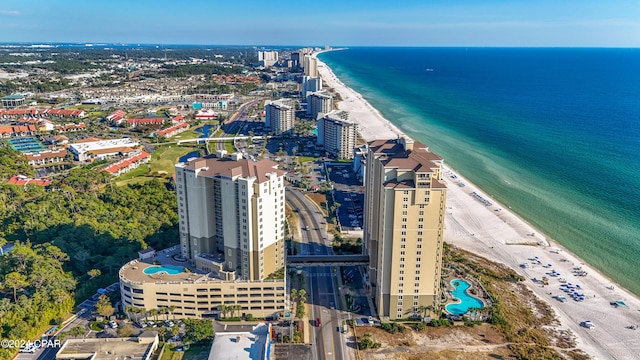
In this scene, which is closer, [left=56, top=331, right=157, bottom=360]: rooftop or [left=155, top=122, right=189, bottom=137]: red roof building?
[left=56, top=331, right=157, bottom=360]: rooftop

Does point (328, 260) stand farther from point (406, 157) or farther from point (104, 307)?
point (104, 307)

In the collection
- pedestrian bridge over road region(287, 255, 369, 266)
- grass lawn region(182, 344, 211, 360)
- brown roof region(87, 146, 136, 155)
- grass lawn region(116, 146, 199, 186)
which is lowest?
grass lawn region(182, 344, 211, 360)

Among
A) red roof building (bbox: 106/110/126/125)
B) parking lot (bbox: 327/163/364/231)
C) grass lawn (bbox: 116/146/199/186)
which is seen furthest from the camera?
red roof building (bbox: 106/110/126/125)

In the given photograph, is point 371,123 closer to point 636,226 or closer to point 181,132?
point 181,132

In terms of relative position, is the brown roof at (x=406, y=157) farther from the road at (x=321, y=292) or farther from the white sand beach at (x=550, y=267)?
the white sand beach at (x=550, y=267)

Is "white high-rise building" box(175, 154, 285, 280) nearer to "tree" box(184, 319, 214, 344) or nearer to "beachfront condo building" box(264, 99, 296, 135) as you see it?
"tree" box(184, 319, 214, 344)

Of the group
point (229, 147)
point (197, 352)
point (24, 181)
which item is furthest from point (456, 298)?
point (229, 147)

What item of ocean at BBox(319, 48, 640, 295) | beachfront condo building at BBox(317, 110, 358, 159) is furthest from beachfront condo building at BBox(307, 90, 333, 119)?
beachfront condo building at BBox(317, 110, 358, 159)
